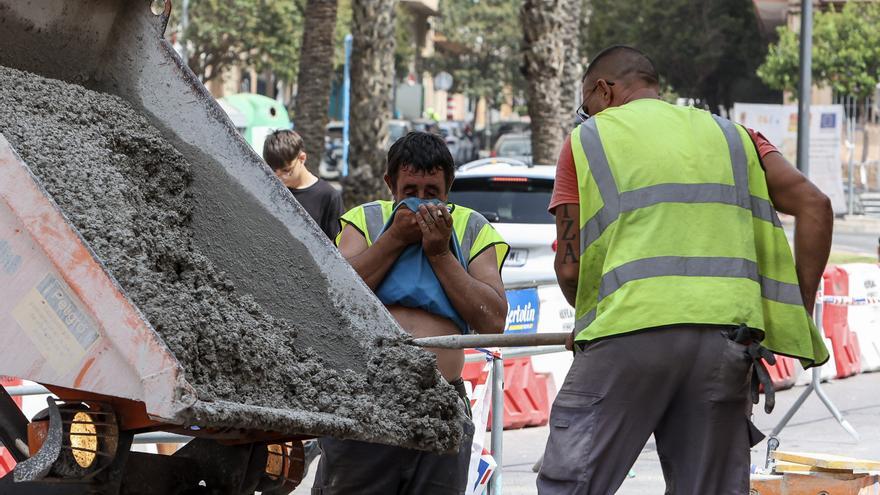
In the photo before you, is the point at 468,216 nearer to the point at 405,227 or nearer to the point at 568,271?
the point at 405,227

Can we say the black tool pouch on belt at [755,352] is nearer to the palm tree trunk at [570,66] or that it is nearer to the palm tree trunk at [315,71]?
the palm tree trunk at [315,71]

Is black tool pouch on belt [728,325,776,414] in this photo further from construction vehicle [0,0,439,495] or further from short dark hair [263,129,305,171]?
short dark hair [263,129,305,171]

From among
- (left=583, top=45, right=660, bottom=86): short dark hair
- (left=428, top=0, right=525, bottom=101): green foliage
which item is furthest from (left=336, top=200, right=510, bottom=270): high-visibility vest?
(left=428, top=0, right=525, bottom=101): green foliage

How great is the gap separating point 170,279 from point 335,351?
0.55m

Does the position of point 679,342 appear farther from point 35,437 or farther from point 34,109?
point 34,109

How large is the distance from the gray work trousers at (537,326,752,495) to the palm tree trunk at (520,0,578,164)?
13.9 meters

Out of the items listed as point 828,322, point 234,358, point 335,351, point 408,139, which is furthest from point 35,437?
point 828,322

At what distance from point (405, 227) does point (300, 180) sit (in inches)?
152

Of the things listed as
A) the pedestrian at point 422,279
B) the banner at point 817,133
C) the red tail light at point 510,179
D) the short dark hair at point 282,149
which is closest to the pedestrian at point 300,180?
the short dark hair at point 282,149

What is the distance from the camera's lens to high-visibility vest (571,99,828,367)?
413 centimetres

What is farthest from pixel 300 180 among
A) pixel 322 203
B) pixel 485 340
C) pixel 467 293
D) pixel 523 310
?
pixel 485 340

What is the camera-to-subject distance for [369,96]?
16.6m

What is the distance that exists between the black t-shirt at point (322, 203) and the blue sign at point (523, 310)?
5.91ft

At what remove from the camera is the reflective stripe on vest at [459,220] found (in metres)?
4.65
